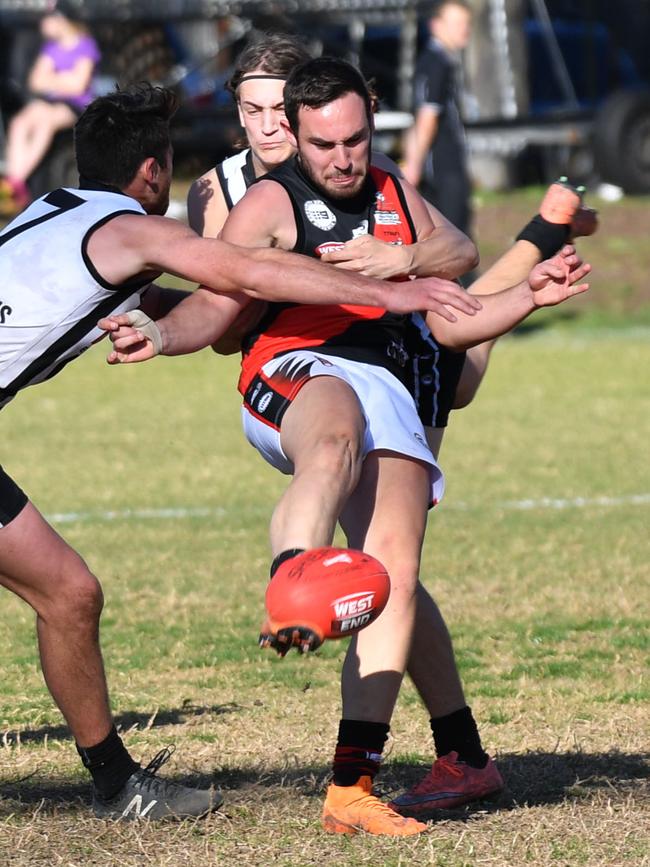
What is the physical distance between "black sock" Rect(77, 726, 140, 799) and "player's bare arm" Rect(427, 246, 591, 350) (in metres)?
1.48

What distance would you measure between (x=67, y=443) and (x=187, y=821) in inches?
278

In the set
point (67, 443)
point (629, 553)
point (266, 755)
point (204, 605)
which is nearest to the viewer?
point (266, 755)

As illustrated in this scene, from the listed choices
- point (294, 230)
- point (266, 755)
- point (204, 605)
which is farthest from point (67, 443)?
point (294, 230)

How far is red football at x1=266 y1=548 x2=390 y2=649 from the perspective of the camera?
390 cm

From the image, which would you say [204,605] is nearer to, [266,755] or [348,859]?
[266,755]

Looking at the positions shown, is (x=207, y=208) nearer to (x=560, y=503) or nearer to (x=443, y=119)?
(x=560, y=503)

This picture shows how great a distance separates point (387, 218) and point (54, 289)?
99cm

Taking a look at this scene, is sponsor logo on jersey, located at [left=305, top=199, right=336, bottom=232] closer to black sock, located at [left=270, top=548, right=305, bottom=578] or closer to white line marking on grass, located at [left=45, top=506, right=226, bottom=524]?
black sock, located at [left=270, top=548, right=305, bottom=578]

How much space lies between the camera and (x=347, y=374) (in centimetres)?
460

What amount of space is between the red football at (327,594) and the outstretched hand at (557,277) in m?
0.96

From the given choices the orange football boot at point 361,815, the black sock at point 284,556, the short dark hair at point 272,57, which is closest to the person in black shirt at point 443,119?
the short dark hair at point 272,57

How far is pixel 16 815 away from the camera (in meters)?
4.73

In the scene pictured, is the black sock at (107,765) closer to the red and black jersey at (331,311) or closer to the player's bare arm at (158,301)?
the red and black jersey at (331,311)

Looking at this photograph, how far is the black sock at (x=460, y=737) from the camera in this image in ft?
16.2
